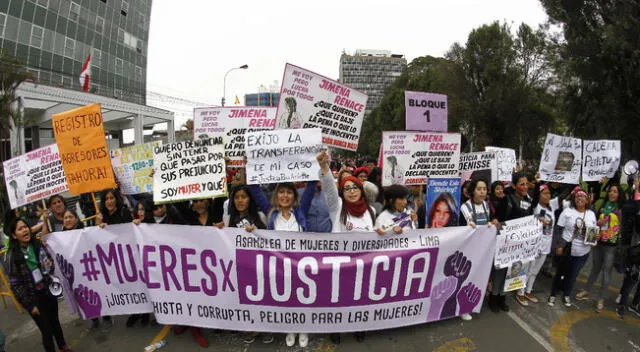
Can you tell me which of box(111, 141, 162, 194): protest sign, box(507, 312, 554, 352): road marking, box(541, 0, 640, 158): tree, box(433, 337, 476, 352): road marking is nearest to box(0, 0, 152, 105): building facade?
box(111, 141, 162, 194): protest sign

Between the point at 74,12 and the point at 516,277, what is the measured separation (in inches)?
1534

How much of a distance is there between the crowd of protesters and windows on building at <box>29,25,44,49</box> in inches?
1159

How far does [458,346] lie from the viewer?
371 centimetres

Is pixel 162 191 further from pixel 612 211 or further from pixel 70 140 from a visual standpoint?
pixel 612 211

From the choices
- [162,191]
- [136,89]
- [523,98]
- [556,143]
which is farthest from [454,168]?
[136,89]

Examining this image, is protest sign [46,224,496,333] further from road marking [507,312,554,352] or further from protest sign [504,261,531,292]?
road marking [507,312,554,352]

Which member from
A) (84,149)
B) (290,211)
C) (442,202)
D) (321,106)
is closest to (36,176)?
(84,149)

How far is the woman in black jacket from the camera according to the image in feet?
10.9

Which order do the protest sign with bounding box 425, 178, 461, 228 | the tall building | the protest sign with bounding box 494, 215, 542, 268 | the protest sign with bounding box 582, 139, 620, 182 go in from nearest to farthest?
the protest sign with bounding box 494, 215, 542, 268
the protest sign with bounding box 425, 178, 461, 228
the protest sign with bounding box 582, 139, 620, 182
the tall building

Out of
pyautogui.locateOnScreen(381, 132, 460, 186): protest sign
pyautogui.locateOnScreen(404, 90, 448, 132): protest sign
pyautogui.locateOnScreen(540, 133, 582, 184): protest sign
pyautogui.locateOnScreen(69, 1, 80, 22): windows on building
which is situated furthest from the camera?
pyautogui.locateOnScreen(69, 1, 80, 22): windows on building

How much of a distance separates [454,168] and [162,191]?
12.6ft

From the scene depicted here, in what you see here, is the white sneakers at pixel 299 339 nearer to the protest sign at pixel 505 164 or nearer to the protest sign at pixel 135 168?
the protest sign at pixel 135 168

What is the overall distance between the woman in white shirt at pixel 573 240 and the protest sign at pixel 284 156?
3547 mm

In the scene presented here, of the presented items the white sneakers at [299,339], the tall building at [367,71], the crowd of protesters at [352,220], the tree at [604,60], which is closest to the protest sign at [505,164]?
the crowd of protesters at [352,220]
